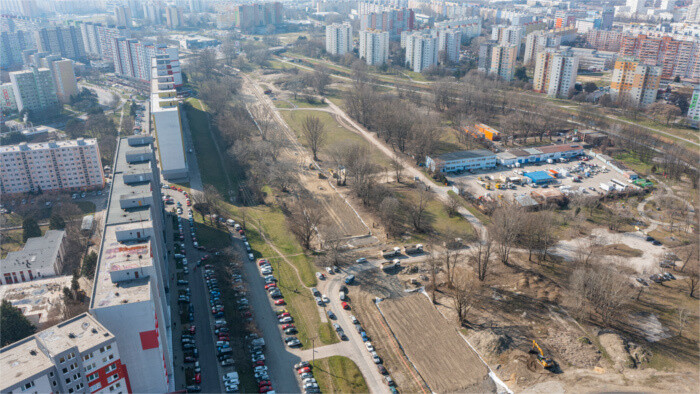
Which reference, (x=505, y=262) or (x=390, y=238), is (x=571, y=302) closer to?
(x=505, y=262)

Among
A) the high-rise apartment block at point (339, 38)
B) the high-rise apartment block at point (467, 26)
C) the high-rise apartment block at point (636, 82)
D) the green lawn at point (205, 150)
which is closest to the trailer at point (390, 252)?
the green lawn at point (205, 150)

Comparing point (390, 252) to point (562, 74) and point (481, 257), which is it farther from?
point (562, 74)

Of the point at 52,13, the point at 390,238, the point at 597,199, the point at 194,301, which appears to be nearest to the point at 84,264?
the point at 194,301

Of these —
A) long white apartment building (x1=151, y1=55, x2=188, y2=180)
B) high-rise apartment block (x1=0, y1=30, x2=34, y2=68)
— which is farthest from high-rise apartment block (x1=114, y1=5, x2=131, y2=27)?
long white apartment building (x1=151, y1=55, x2=188, y2=180)

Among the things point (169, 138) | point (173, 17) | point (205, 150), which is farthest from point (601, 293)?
point (173, 17)

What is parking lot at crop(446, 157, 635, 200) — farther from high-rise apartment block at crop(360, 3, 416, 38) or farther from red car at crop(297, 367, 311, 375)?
high-rise apartment block at crop(360, 3, 416, 38)

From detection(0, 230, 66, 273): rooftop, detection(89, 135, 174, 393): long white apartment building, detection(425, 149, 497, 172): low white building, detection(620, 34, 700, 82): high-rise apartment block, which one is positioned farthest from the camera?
detection(620, 34, 700, 82): high-rise apartment block
